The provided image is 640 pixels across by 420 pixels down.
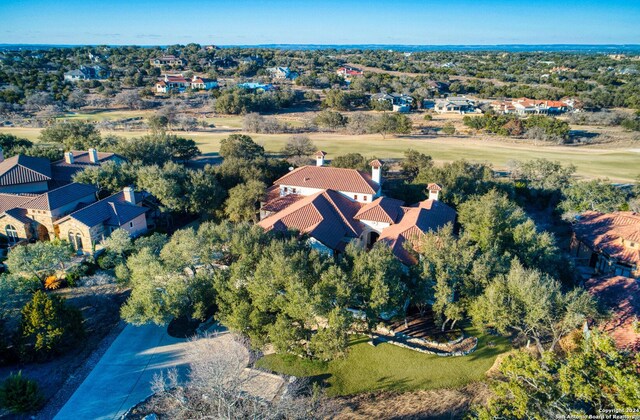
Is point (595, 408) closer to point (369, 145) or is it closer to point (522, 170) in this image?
point (522, 170)

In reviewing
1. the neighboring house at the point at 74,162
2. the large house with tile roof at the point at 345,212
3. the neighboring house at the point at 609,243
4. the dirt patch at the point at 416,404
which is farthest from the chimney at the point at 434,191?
the neighboring house at the point at 74,162

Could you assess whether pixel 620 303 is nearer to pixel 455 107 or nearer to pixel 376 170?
pixel 376 170

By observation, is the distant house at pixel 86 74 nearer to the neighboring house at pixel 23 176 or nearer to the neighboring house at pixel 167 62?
the neighboring house at pixel 167 62

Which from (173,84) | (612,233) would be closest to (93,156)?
(612,233)

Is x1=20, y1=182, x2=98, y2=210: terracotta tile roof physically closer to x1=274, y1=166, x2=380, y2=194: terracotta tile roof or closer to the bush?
x1=274, y1=166, x2=380, y2=194: terracotta tile roof

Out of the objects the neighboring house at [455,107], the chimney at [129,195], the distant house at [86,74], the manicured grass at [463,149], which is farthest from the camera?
the distant house at [86,74]

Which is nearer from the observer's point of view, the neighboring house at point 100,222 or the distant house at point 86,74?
the neighboring house at point 100,222

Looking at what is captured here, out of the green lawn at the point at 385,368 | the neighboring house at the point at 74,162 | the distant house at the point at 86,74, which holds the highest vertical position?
the distant house at the point at 86,74
